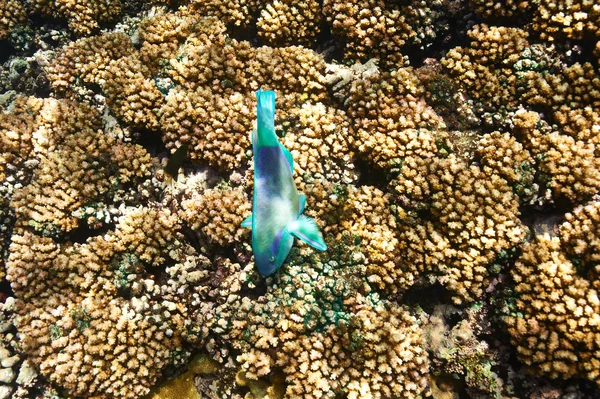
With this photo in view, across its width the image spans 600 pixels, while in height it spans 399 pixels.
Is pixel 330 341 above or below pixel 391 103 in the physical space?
below

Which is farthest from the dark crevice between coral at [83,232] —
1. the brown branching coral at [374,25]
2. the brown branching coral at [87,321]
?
the brown branching coral at [374,25]

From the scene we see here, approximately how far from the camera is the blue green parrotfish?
243 cm

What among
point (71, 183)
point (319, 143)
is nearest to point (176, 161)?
point (71, 183)

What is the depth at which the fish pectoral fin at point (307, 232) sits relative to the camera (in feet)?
8.41

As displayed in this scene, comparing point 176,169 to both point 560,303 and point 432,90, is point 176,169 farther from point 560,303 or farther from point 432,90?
point 560,303

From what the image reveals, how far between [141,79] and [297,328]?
3631 mm

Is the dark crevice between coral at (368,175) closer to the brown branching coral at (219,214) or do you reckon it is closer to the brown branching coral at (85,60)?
the brown branching coral at (219,214)

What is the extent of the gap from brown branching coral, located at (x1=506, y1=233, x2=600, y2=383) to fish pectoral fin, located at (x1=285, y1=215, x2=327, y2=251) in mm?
2091

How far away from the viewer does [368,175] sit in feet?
14.3

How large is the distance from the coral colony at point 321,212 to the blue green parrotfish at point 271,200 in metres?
0.02

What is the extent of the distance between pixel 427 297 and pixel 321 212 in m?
1.43

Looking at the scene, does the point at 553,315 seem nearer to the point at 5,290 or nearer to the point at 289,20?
the point at 289,20

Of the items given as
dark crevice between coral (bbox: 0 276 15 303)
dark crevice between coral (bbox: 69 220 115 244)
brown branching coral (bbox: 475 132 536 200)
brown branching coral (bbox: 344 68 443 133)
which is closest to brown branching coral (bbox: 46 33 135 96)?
dark crevice between coral (bbox: 69 220 115 244)

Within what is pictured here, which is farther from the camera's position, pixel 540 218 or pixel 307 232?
pixel 540 218
